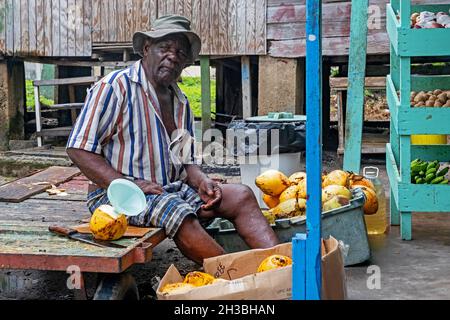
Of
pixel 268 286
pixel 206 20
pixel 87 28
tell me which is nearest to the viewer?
pixel 268 286

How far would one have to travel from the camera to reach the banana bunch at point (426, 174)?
19.3 feet

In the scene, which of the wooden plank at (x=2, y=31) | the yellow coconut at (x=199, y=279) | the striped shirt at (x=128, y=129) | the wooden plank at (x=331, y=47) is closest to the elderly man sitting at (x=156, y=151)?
the striped shirt at (x=128, y=129)

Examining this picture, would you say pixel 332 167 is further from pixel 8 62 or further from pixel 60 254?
pixel 60 254

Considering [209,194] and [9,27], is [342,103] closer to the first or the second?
[9,27]

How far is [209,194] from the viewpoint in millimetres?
4715

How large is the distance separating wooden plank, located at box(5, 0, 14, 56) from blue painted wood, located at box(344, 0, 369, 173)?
6.28 metres

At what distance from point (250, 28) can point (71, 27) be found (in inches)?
109

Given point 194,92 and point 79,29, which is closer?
point 79,29

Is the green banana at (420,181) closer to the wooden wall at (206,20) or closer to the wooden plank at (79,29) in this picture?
the wooden wall at (206,20)

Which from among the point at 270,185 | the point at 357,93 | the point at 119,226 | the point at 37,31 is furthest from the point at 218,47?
the point at 119,226

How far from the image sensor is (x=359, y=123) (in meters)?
7.02

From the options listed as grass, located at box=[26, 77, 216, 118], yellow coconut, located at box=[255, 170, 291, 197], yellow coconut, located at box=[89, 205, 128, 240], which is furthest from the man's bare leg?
grass, located at box=[26, 77, 216, 118]

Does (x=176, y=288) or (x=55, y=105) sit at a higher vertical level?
(x=55, y=105)

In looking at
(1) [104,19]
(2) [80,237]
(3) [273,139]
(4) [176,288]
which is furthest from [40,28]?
(4) [176,288]
